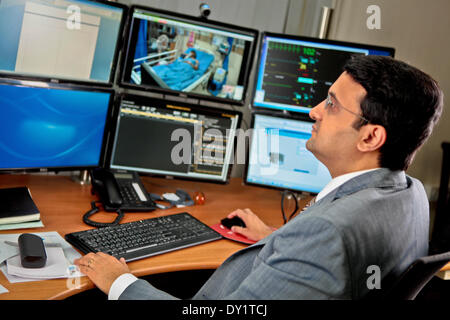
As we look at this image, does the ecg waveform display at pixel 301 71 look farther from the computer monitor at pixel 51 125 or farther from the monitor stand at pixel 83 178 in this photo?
the monitor stand at pixel 83 178

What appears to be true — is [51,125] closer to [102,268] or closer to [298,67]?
[102,268]

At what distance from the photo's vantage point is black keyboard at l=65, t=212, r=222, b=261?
1329 millimetres

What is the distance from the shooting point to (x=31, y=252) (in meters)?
1.17

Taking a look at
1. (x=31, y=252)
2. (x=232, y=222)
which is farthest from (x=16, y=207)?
(x=232, y=222)

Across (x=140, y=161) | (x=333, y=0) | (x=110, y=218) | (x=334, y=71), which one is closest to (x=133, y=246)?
(x=110, y=218)

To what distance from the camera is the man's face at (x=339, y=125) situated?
45.6 inches

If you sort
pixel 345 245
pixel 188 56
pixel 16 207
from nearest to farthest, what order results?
pixel 345 245 → pixel 16 207 → pixel 188 56

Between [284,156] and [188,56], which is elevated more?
[188,56]

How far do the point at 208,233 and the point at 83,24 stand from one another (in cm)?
90

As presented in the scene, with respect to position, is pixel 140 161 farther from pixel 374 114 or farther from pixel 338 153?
pixel 374 114

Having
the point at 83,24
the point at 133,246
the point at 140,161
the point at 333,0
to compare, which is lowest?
the point at 133,246

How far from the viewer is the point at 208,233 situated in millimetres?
1581

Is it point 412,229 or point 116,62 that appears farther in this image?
point 116,62

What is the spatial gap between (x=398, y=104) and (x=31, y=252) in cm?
101
